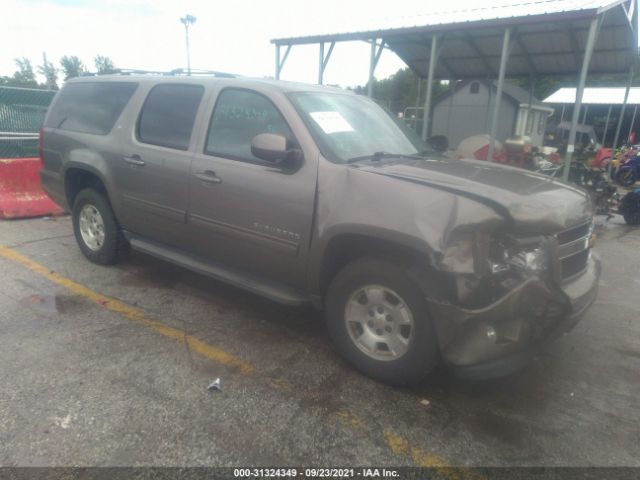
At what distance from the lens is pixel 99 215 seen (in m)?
4.66

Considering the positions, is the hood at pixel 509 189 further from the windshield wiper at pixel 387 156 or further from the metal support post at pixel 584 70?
the metal support post at pixel 584 70

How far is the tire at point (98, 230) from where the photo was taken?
4570 millimetres

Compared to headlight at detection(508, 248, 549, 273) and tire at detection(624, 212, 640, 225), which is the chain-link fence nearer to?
headlight at detection(508, 248, 549, 273)

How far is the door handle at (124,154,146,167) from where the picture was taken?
401 cm

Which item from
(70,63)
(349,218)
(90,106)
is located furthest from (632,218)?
(70,63)

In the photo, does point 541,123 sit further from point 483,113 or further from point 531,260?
point 531,260

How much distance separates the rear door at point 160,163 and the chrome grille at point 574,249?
275cm

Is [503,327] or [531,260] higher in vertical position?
[531,260]

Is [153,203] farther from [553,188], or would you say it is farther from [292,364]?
[553,188]

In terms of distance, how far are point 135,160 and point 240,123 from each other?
119cm

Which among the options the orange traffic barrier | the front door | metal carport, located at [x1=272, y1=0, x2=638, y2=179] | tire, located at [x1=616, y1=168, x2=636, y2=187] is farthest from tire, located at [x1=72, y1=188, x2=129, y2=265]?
tire, located at [x1=616, y1=168, x2=636, y2=187]

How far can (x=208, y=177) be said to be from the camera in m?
3.51

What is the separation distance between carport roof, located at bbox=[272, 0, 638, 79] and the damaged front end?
19.2 feet

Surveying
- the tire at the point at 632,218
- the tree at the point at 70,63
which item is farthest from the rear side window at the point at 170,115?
the tree at the point at 70,63
